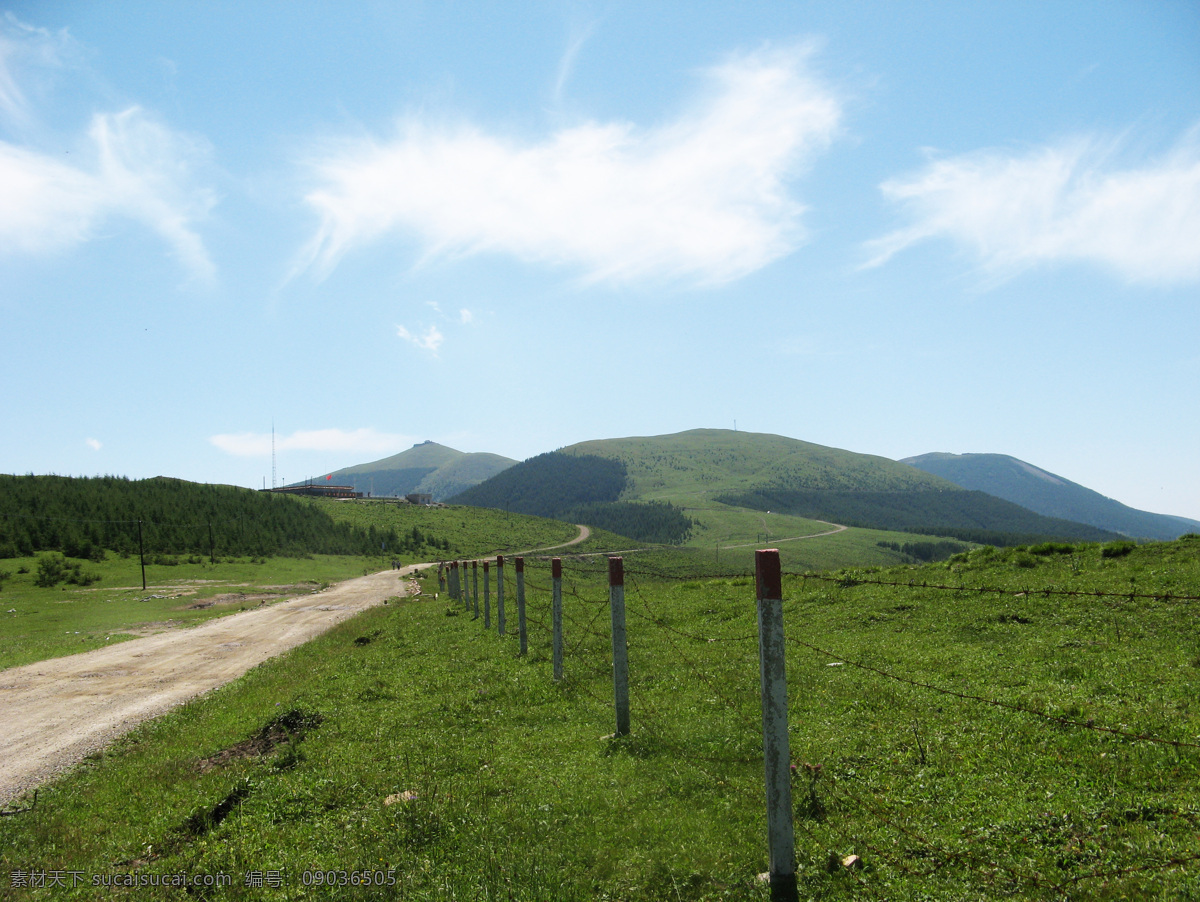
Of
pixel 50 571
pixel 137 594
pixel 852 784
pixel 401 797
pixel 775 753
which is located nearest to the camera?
pixel 775 753

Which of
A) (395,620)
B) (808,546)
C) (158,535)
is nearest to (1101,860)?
(395,620)

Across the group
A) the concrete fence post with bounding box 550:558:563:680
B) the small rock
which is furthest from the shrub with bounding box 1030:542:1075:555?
the small rock

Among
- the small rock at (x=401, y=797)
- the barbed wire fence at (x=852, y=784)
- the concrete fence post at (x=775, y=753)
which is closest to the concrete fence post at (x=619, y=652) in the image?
the barbed wire fence at (x=852, y=784)

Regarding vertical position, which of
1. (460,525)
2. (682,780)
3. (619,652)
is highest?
(619,652)

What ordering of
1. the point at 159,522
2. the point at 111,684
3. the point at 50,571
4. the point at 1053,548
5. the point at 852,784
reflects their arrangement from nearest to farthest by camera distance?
the point at 852,784 < the point at 111,684 < the point at 1053,548 < the point at 50,571 < the point at 159,522

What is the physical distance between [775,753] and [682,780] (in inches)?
112

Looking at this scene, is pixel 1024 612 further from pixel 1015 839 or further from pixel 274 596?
pixel 274 596

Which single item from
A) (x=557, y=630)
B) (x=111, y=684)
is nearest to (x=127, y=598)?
(x=111, y=684)

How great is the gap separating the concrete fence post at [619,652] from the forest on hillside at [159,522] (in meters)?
56.9

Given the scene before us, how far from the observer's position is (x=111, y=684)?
1984 centimetres

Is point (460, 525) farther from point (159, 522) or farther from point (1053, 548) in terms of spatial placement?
point (1053, 548)

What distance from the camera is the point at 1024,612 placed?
16922 mm

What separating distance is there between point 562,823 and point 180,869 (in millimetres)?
4159

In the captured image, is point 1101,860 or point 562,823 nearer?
point 1101,860
